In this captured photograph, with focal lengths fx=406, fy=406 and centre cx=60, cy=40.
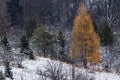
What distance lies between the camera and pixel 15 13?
82500mm

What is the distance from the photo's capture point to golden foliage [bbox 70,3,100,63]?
46094 mm

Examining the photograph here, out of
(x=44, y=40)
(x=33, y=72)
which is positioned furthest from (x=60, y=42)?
(x=33, y=72)

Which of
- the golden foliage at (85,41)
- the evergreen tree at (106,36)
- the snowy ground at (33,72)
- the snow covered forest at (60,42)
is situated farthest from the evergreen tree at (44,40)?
the evergreen tree at (106,36)

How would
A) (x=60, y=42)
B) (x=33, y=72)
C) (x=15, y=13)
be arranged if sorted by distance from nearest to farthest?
(x=33, y=72) → (x=60, y=42) → (x=15, y=13)

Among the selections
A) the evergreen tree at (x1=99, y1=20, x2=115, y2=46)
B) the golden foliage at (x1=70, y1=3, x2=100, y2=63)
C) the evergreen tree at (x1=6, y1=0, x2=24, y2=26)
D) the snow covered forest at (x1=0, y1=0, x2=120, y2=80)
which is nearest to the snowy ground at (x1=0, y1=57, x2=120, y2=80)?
the snow covered forest at (x1=0, y1=0, x2=120, y2=80)

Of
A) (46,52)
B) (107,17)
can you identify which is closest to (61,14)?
(107,17)

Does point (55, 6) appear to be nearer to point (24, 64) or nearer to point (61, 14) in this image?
point (61, 14)

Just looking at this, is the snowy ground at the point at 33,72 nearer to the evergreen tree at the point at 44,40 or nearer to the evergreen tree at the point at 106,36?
the evergreen tree at the point at 44,40

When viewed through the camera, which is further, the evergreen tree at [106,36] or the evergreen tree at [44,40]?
the evergreen tree at [106,36]

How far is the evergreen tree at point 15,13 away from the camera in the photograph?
270 feet

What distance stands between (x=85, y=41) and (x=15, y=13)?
3851cm

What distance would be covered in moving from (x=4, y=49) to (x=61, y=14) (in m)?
63.3

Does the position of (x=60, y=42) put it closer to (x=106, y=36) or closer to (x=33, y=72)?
(x=106, y=36)

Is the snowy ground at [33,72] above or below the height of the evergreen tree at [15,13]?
below
